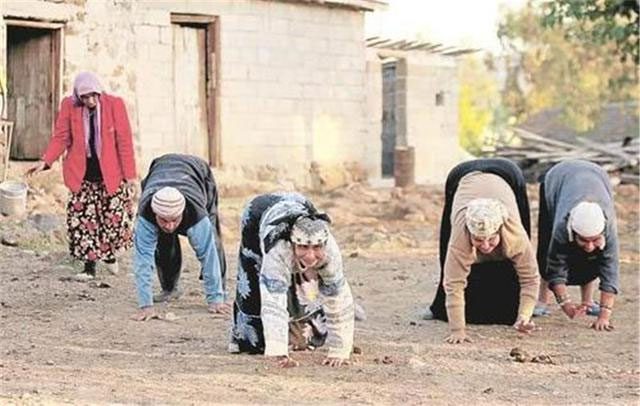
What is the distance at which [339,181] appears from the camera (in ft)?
59.8

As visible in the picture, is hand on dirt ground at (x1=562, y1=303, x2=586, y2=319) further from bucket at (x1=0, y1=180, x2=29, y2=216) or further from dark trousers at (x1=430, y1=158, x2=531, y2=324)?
bucket at (x1=0, y1=180, x2=29, y2=216)

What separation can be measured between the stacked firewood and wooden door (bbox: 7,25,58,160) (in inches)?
401

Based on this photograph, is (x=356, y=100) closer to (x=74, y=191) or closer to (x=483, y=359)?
(x=74, y=191)

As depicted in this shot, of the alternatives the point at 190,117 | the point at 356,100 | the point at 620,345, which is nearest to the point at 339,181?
the point at 356,100

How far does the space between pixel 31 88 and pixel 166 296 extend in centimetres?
661

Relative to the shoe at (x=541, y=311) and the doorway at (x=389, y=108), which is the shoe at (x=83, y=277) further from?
the doorway at (x=389, y=108)

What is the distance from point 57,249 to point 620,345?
530cm

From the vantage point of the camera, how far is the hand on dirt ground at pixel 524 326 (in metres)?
7.45

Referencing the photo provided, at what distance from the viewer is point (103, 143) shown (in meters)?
8.82

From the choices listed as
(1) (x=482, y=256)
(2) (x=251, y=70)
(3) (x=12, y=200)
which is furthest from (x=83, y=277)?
(2) (x=251, y=70)

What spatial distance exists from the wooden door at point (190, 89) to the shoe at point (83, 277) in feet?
22.4

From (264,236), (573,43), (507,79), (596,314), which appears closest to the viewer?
(264,236)

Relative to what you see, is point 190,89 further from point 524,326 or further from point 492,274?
point 524,326

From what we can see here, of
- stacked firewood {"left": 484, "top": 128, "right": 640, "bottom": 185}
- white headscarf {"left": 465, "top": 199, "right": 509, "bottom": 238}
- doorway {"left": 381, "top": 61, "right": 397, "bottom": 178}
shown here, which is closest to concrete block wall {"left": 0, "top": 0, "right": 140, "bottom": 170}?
white headscarf {"left": 465, "top": 199, "right": 509, "bottom": 238}
